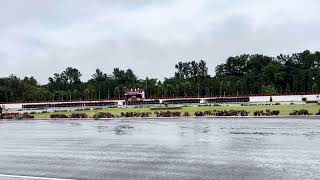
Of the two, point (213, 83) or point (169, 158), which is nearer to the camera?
point (169, 158)

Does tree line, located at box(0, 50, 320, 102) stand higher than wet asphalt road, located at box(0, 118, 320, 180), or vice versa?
tree line, located at box(0, 50, 320, 102)

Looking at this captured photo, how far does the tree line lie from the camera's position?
458 ft

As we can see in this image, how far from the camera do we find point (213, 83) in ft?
489

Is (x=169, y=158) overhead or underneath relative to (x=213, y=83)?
underneath

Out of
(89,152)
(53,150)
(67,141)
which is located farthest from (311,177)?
(67,141)

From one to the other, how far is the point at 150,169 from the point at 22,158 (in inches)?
191

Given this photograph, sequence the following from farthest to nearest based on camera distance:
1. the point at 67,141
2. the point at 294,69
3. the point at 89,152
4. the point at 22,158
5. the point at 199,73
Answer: the point at 199,73, the point at 294,69, the point at 67,141, the point at 89,152, the point at 22,158

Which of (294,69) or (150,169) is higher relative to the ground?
(294,69)

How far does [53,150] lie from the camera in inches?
696

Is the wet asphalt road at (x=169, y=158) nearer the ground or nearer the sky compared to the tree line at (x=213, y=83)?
nearer the ground

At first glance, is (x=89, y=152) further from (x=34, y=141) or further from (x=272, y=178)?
(x=272, y=178)

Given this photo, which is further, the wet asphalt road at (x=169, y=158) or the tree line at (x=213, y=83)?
the tree line at (x=213, y=83)

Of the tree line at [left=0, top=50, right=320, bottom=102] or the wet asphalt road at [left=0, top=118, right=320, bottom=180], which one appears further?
the tree line at [left=0, top=50, right=320, bottom=102]

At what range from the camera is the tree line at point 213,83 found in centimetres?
13950
